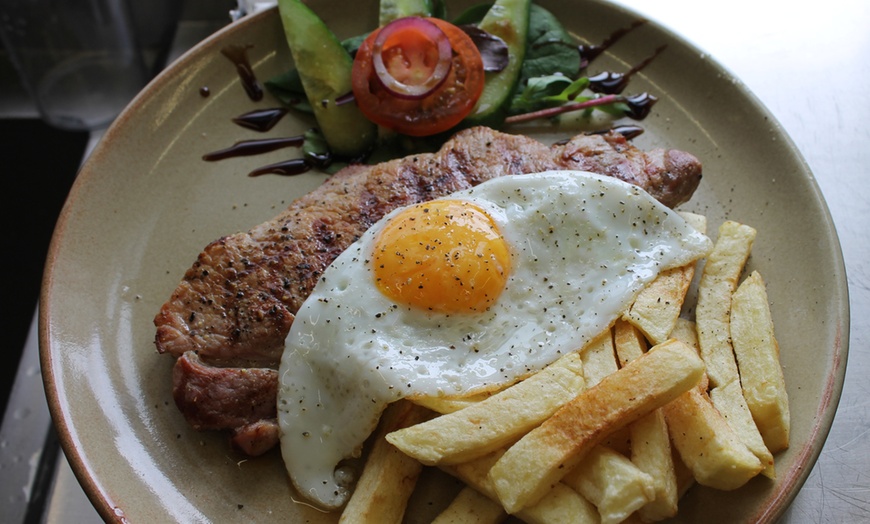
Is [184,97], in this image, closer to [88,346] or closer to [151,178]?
[151,178]

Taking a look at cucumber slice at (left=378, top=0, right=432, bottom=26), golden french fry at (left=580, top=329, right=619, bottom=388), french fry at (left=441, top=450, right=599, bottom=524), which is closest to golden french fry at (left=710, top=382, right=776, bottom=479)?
golden french fry at (left=580, top=329, right=619, bottom=388)

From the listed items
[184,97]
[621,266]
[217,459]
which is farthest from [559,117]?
[217,459]

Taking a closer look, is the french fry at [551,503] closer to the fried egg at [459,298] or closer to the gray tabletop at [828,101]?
the fried egg at [459,298]

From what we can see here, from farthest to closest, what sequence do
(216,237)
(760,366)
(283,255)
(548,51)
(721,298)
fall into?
(548,51), (216,237), (283,255), (721,298), (760,366)

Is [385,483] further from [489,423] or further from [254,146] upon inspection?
[254,146]

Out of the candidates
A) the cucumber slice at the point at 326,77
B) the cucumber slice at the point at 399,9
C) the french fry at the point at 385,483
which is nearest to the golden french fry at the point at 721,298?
the french fry at the point at 385,483

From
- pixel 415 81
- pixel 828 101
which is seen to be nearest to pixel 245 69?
pixel 415 81

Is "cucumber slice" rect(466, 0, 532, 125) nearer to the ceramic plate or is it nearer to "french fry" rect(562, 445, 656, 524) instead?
the ceramic plate

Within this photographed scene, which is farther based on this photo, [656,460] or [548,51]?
[548,51]
